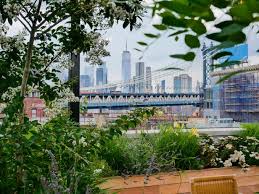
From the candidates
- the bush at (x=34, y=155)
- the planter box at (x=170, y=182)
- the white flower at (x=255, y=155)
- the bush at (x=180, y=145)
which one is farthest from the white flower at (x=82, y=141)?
the white flower at (x=255, y=155)

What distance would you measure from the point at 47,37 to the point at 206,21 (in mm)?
2283

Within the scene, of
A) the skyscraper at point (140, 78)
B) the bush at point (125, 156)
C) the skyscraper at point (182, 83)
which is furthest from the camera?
the skyscraper at point (182, 83)

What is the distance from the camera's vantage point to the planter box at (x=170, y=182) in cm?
388

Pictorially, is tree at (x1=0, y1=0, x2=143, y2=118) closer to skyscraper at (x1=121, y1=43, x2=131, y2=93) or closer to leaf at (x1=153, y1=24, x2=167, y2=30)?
leaf at (x1=153, y1=24, x2=167, y2=30)

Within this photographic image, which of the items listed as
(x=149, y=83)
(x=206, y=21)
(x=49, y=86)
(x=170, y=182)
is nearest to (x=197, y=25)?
(x=206, y=21)

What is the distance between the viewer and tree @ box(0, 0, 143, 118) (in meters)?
2.34

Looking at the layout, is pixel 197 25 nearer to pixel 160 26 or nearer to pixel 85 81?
pixel 160 26

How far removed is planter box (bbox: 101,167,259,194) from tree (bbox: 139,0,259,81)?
331 cm

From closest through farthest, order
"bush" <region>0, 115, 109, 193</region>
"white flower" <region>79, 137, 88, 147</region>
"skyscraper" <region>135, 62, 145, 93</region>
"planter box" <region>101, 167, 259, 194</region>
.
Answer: "bush" <region>0, 115, 109, 193</region>
"white flower" <region>79, 137, 88, 147</region>
"planter box" <region>101, 167, 259, 194</region>
"skyscraper" <region>135, 62, 145, 93</region>

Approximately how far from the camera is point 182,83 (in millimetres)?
4930

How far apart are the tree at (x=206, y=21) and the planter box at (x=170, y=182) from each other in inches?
130

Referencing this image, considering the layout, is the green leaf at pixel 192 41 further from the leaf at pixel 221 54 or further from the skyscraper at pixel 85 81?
the skyscraper at pixel 85 81

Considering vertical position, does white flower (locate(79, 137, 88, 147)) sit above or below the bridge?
below

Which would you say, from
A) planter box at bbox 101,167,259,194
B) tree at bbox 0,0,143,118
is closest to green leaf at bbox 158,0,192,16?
tree at bbox 0,0,143,118
